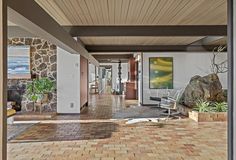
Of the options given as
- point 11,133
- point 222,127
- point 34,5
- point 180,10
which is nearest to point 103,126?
point 11,133

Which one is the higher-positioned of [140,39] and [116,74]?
[140,39]

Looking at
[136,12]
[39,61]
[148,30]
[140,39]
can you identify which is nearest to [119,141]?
[136,12]

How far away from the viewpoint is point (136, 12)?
189 inches

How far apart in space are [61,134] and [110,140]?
1139 millimetres

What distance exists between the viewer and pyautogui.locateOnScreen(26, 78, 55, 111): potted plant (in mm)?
8273

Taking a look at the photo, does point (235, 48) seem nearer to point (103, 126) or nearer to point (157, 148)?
point (157, 148)

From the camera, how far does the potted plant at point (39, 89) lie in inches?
326

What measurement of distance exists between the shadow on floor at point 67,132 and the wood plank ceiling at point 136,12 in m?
2.32

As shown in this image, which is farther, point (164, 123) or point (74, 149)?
point (164, 123)

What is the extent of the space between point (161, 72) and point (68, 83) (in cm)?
431

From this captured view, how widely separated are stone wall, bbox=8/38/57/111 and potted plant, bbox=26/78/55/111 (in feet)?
0.78

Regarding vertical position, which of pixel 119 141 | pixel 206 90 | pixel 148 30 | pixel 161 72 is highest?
pixel 148 30

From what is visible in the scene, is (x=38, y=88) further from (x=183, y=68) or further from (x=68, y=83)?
(x=183, y=68)

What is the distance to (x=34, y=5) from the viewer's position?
2.97 meters
